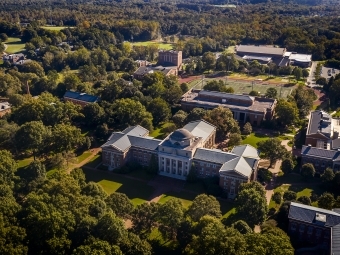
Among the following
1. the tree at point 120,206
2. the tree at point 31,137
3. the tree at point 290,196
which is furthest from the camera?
the tree at point 31,137

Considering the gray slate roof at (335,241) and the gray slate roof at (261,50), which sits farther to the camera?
the gray slate roof at (261,50)

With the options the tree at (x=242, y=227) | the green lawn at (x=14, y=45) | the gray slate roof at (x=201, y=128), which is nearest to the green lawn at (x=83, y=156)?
the gray slate roof at (x=201, y=128)

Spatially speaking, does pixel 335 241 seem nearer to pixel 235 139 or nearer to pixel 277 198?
pixel 277 198

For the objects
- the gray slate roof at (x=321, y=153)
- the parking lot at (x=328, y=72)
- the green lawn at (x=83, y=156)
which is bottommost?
the green lawn at (x=83, y=156)

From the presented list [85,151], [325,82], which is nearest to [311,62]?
[325,82]

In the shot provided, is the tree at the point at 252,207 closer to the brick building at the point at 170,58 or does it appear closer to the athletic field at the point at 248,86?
the athletic field at the point at 248,86

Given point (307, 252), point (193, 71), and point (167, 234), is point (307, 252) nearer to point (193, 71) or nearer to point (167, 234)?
point (167, 234)

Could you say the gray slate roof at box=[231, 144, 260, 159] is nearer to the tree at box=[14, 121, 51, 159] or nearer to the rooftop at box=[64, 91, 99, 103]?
the tree at box=[14, 121, 51, 159]
